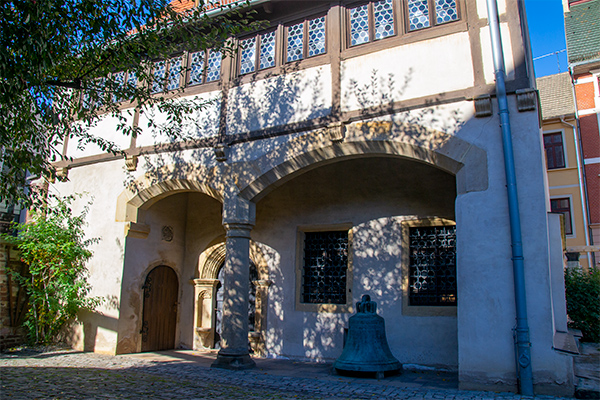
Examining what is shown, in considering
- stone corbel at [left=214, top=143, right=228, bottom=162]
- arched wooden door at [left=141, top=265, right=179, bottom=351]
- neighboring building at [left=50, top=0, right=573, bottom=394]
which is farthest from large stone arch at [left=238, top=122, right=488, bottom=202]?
arched wooden door at [left=141, top=265, right=179, bottom=351]

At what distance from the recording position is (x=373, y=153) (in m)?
6.90

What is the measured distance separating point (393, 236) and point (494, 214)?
258 cm

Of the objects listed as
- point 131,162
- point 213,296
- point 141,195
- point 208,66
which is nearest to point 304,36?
point 208,66

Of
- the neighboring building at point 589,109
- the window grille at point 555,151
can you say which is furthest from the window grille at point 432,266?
the window grille at point 555,151

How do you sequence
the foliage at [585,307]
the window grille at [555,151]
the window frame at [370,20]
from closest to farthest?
the window frame at [370,20] < the foliage at [585,307] < the window grille at [555,151]

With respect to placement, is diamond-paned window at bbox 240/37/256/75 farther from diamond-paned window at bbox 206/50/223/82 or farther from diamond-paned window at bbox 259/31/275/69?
diamond-paned window at bbox 206/50/223/82

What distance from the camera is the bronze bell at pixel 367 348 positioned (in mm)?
6547

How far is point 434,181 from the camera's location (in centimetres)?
813

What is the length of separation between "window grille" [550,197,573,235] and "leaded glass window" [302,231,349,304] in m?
11.9

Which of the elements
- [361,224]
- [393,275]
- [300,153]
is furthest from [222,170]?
[393,275]

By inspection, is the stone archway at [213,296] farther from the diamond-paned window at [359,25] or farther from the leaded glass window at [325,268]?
the diamond-paned window at [359,25]

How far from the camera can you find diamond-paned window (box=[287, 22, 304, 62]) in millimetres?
7973

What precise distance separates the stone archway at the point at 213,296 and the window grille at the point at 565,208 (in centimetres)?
1278

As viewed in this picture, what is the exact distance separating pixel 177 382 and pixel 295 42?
18.2 feet
